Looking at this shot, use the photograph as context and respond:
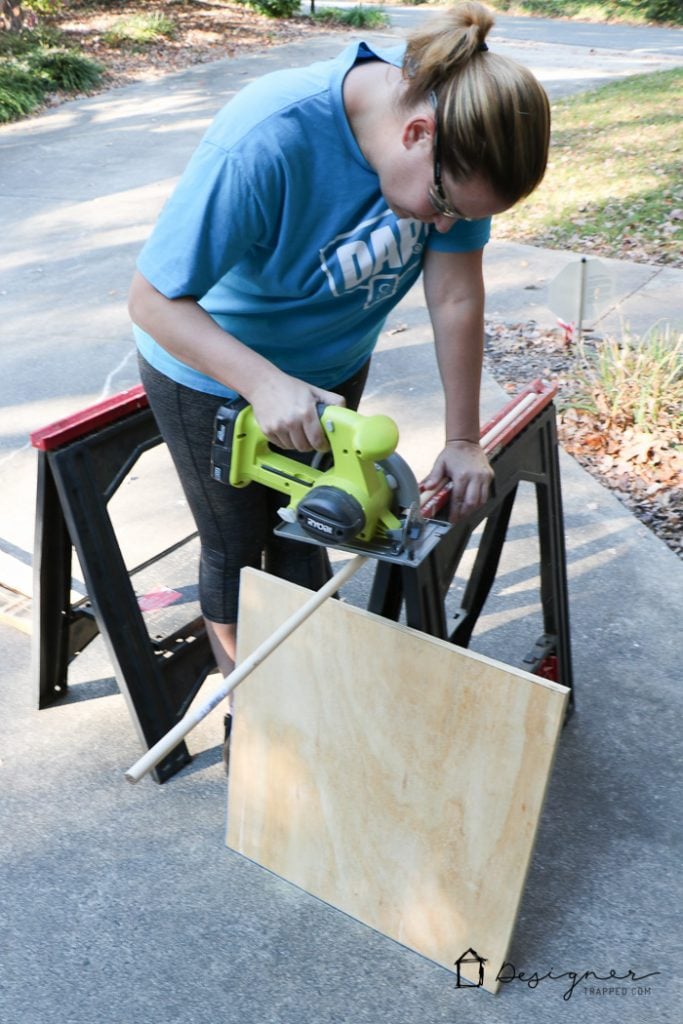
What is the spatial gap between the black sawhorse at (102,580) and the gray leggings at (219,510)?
0.26 m

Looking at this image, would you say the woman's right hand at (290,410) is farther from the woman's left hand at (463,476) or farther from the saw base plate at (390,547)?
the woman's left hand at (463,476)

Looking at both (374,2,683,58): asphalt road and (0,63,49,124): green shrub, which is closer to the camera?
(0,63,49,124): green shrub

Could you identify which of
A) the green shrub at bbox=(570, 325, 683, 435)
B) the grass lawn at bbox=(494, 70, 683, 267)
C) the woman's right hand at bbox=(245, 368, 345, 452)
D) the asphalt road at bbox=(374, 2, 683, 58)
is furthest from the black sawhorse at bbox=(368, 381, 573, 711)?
the asphalt road at bbox=(374, 2, 683, 58)

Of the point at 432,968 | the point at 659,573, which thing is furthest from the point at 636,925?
the point at 659,573

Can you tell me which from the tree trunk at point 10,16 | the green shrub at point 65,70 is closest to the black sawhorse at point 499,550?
the green shrub at point 65,70

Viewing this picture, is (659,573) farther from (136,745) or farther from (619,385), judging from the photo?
(136,745)

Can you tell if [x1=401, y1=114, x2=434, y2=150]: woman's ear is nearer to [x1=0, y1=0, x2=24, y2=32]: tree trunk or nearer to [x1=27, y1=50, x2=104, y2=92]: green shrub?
[x1=27, y1=50, x2=104, y2=92]: green shrub

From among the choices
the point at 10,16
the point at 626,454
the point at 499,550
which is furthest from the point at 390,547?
the point at 10,16

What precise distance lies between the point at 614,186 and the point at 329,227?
707 centimetres

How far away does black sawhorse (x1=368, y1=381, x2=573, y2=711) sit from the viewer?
2.01 meters

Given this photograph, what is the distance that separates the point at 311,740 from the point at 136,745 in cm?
80

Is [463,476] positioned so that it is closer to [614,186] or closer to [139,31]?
[614,186]

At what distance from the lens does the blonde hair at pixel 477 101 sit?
144 cm

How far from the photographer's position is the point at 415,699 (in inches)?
73.9
